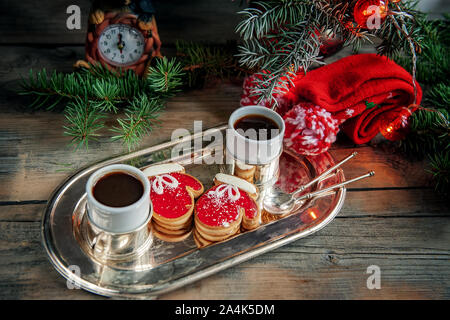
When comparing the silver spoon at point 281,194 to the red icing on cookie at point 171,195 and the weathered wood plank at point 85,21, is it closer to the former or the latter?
the red icing on cookie at point 171,195

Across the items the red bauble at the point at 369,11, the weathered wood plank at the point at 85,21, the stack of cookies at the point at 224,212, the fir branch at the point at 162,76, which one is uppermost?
the red bauble at the point at 369,11

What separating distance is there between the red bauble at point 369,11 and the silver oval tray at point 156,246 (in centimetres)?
31

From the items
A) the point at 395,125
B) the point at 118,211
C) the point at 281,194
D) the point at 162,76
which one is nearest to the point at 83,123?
the point at 162,76

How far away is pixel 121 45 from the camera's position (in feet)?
2.99

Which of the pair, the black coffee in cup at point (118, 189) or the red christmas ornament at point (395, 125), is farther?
the red christmas ornament at point (395, 125)

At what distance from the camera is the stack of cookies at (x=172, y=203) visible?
28.0 inches

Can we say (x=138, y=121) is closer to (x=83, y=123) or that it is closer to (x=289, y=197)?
(x=83, y=123)

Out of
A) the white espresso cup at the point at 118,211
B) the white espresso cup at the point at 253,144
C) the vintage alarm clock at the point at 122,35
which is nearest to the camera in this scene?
the white espresso cup at the point at 118,211

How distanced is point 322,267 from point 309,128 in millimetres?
263

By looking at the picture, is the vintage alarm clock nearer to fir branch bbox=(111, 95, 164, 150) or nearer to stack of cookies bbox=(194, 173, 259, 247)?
fir branch bbox=(111, 95, 164, 150)

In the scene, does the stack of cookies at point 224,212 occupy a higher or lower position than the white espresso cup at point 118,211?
lower

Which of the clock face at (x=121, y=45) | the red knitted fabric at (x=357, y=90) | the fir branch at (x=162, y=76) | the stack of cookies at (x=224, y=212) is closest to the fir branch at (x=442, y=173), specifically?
the red knitted fabric at (x=357, y=90)

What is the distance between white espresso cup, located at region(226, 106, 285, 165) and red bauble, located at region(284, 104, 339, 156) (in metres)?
0.04
